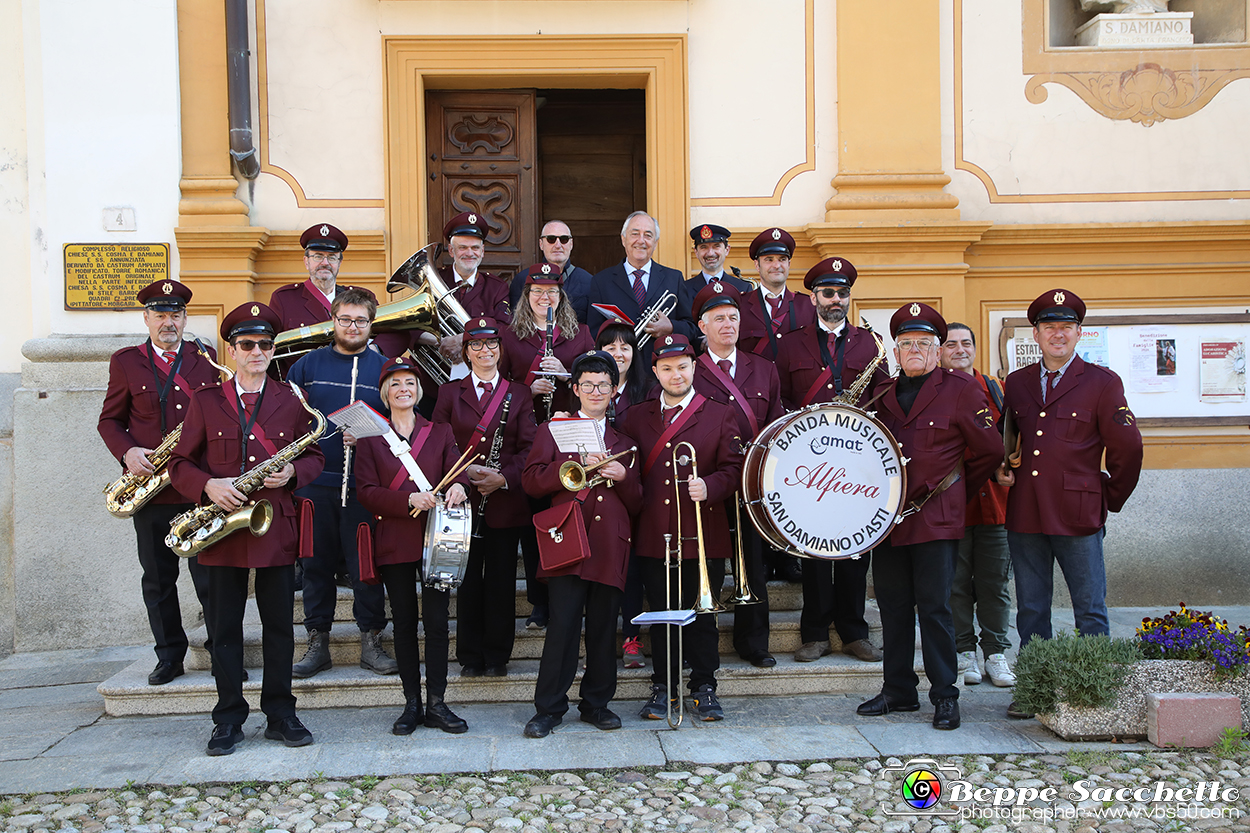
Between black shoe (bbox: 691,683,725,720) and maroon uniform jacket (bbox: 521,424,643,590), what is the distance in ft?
2.43

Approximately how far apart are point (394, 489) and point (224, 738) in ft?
4.63

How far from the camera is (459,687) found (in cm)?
590

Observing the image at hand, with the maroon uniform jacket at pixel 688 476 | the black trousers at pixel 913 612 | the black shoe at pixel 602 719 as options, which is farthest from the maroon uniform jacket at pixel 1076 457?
the black shoe at pixel 602 719

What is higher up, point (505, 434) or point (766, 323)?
point (766, 323)

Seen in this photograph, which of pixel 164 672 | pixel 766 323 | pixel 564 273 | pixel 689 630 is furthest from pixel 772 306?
pixel 164 672

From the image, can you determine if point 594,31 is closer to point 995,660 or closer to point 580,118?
point 580,118

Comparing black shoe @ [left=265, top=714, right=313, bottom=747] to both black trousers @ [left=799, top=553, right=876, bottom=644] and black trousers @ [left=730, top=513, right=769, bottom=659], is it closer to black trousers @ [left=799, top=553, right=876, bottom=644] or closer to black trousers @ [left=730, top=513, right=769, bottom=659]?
black trousers @ [left=730, top=513, right=769, bottom=659]

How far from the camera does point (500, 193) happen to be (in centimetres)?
841

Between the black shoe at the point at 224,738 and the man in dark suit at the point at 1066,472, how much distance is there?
13.0 feet

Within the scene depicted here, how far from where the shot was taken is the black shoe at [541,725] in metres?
5.27

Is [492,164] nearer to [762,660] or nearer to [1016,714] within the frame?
[762,660]

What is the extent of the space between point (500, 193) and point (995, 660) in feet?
16.2

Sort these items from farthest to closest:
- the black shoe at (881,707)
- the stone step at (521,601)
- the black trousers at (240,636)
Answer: the stone step at (521,601) < the black shoe at (881,707) < the black trousers at (240,636)

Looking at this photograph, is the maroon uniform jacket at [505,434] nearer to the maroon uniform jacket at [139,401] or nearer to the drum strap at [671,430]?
the drum strap at [671,430]
